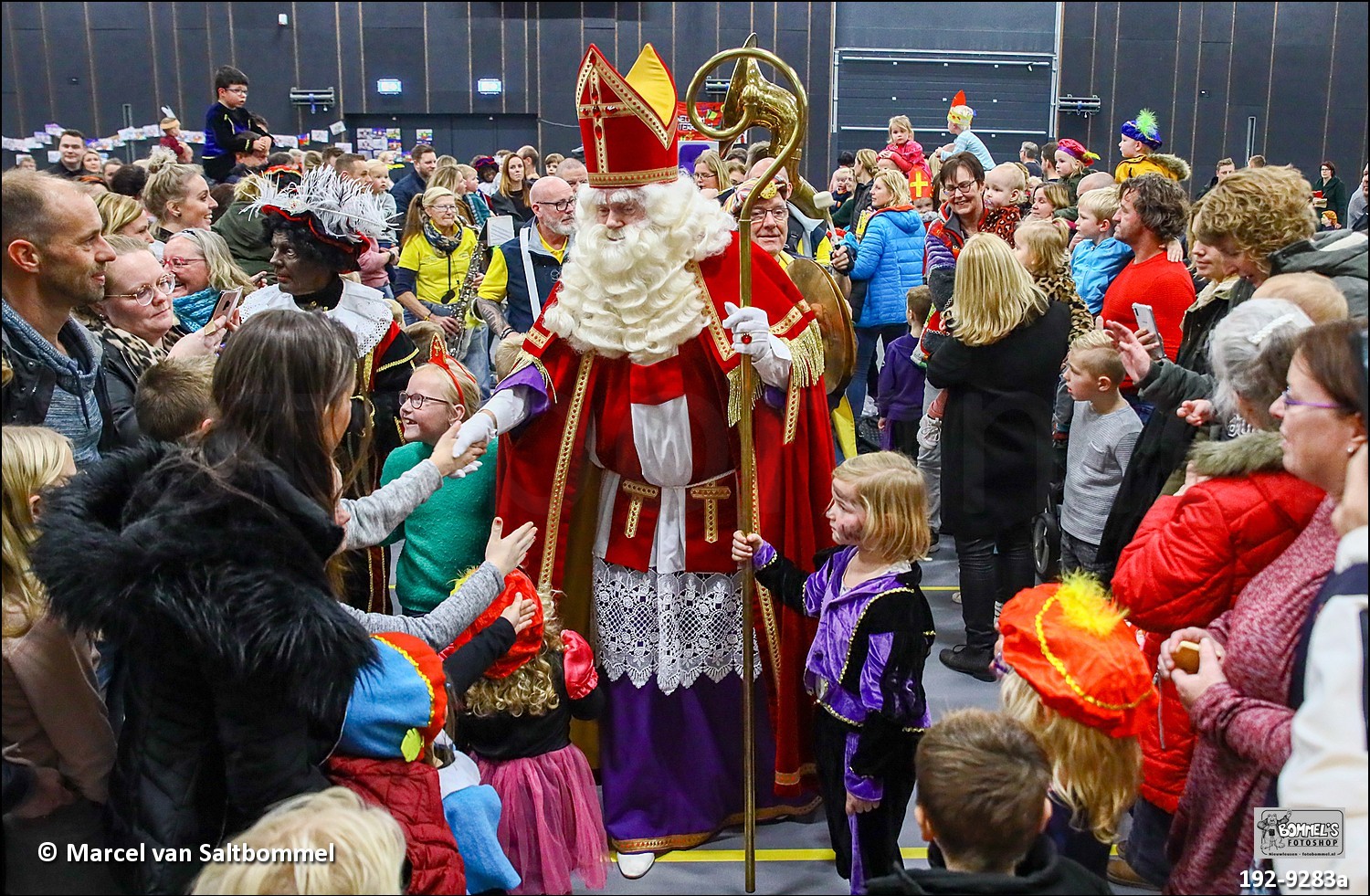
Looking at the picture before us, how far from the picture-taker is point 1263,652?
2.07 m

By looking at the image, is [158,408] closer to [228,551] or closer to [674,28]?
[228,551]

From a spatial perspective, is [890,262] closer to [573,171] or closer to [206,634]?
[573,171]

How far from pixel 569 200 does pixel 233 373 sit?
4225 millimetres

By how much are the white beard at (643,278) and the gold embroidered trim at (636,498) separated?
0.39 metres

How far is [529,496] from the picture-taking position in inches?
136

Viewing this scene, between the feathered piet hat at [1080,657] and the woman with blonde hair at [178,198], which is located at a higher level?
the woman with blonde hair at [178,198]

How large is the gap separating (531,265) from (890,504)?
3822mm

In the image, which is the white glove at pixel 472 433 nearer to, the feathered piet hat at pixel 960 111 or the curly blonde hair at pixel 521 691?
the curly blonde hair at pixel 521 691

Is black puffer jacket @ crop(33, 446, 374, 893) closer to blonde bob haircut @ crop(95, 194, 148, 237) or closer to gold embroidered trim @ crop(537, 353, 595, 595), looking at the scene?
gold embroidered trim @ crop(537, 353, 595, 595)

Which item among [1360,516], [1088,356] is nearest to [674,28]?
[1088,356]

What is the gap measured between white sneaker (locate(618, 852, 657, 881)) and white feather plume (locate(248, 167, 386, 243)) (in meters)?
2.15

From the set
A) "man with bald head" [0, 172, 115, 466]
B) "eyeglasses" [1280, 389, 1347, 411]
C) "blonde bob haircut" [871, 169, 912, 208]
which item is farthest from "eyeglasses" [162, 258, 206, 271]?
"eyeglasses" [1280, 389, 1347, 411]

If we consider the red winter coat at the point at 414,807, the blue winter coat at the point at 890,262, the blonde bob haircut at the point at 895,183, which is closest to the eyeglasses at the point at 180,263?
the red winter coat at the point at 414,807

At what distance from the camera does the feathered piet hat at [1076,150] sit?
4.48m
